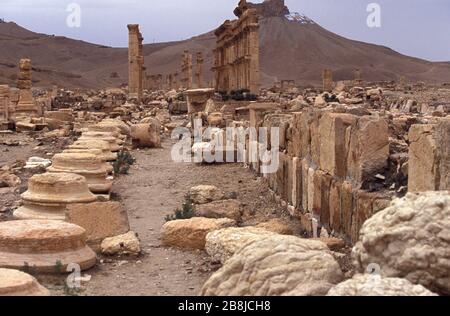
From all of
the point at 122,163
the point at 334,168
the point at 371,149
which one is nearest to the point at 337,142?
the point at 334,168

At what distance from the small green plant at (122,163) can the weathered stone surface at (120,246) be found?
611 cm

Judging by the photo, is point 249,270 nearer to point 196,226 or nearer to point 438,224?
point 438,224

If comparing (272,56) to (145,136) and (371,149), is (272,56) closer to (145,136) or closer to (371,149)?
(145,136)

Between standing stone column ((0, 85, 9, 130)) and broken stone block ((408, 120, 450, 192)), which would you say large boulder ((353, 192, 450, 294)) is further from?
standing stone column ((0, 85, 9, 130))

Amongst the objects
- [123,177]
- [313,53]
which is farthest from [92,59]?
[123,177]

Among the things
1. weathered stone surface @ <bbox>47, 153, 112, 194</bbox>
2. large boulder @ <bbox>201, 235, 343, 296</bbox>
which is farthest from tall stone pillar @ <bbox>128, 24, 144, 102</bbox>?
large boulder @ <bbox>201, 235, 343, 296</bbox>

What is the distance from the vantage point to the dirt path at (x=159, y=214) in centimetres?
586

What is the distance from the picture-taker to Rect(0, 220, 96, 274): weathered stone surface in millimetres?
5941

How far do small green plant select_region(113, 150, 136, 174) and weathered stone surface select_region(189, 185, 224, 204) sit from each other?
10.9 ft

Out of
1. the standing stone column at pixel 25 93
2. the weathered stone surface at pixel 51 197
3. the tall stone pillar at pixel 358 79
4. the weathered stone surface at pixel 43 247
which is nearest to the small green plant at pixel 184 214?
the weathered stone surface at pixel 51 197

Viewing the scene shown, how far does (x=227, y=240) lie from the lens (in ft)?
21.1

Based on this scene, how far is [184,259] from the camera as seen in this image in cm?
684

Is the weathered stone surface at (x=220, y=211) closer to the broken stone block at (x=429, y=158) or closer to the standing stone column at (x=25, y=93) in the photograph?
the broken stone block at (x=429, y=158)

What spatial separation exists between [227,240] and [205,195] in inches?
146
